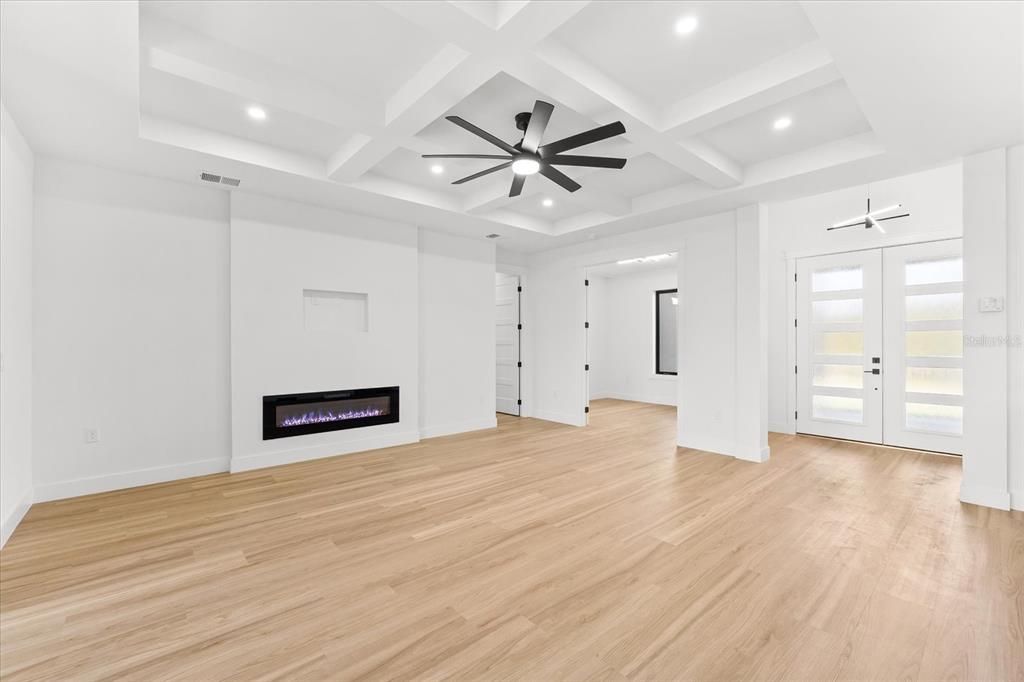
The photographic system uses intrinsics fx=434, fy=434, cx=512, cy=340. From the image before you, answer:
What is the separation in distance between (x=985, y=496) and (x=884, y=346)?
7.90ft

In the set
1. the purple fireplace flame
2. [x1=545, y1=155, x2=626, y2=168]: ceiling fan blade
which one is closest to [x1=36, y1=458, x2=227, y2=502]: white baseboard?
the purple fireplace flame

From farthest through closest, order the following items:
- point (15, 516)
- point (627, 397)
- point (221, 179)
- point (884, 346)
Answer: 1. point (627, 397)
2. point (884, 346)
3. point (221, 179)
4. point (15, 516)

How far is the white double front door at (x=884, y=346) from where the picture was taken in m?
4.95

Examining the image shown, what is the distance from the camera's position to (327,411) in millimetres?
5027

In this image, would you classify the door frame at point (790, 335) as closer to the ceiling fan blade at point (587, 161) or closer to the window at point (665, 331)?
the window at point (665, 331)

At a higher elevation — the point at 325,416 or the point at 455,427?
the point at 325,416

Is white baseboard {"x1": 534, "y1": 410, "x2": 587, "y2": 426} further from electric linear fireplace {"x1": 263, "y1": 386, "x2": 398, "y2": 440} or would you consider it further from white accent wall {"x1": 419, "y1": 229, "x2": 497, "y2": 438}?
electric linear fireplace {"x1": 263, "y1": 386, "x2": 398, "y2": 440}

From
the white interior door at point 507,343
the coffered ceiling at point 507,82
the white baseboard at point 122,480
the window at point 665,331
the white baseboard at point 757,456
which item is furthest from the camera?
the window at point 665,331

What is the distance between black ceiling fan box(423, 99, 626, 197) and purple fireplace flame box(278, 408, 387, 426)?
3200 mm

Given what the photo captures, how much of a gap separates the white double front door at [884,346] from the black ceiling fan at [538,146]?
432cm

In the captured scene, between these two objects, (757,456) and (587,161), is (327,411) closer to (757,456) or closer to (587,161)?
(587,161)

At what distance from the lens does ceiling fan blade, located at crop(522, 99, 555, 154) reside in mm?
2818

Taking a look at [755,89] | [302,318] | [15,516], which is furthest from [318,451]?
[755,89]

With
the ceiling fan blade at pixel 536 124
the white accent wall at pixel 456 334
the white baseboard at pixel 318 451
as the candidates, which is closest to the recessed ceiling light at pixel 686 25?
the ceiling fan blade at pixel 536 124
